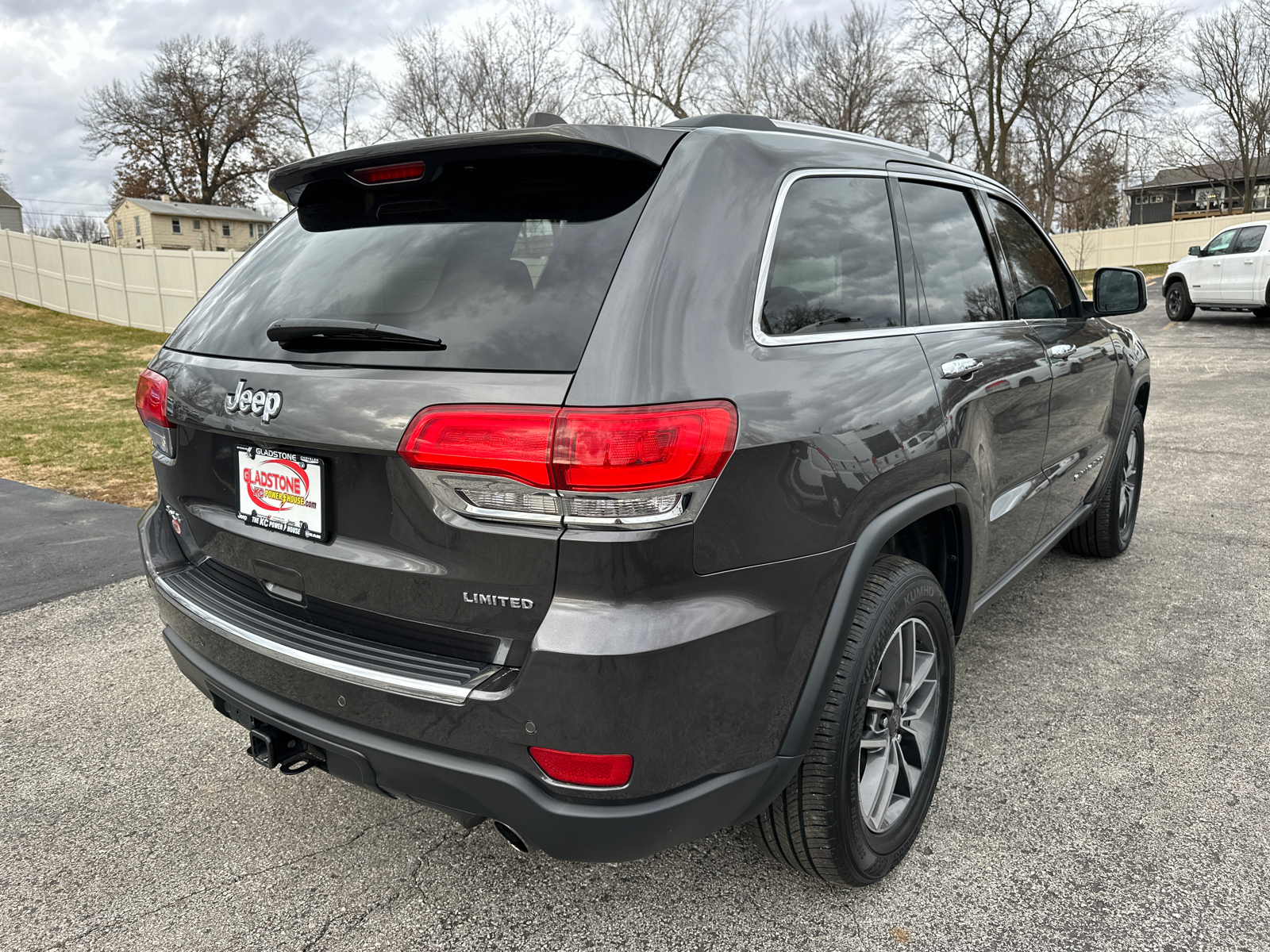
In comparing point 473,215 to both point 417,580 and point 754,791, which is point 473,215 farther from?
point 754,791

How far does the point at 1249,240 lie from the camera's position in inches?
642

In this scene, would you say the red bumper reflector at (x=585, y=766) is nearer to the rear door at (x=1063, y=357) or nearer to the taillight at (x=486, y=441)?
the taillight at (x=486, y=441)

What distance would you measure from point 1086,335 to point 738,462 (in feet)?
8.98

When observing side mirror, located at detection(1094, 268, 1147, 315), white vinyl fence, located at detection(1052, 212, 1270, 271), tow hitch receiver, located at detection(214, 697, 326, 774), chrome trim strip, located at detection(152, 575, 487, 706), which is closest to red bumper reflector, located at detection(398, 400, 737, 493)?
chrome trim strip, located at detection(152, 575, 487, 706)

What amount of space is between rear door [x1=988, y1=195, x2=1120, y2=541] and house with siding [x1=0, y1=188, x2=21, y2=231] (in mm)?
85188

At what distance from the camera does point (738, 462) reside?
5.72ft

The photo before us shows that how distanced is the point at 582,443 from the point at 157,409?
1.35m

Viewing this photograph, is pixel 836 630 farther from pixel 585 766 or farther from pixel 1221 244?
pixel 1221 244

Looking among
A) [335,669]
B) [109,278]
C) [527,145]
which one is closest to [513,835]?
[335,669]

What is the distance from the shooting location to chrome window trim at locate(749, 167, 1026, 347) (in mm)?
1934

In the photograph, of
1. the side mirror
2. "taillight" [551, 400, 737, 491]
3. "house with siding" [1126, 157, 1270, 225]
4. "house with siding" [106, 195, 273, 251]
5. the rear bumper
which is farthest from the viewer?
"house with siding" [106, 195, 273, 251]

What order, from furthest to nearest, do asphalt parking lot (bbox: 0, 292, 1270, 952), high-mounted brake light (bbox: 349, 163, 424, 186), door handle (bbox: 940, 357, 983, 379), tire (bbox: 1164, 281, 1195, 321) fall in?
tire (bbox: 1164, 281, 1195, 321) < door handle (bbox: 940, 357, 983, 379) < asphalt parking lot (bbox: 0, 292, 1270, 952) < high-mounted brake light (bbox: 349, 163, 424, 186)

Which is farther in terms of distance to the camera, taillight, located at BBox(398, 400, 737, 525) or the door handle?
the door handle

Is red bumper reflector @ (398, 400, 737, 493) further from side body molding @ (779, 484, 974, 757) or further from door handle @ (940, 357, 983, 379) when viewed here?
door handle @ (940, 357, 983, 379)
